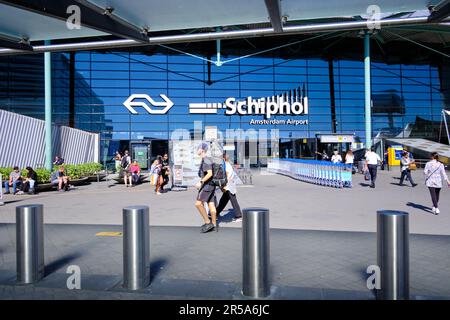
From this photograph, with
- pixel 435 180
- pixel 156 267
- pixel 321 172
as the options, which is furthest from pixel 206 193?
pixel 321 172

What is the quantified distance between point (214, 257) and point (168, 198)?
7.13m

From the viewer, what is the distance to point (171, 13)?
388 cm

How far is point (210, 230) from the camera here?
21.9ft

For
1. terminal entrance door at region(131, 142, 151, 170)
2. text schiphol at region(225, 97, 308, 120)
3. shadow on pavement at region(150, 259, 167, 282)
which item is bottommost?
shadow on pavement at region(150, 259, 167, 282)

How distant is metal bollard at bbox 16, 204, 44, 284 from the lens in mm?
4020

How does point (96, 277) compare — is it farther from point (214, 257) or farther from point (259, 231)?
point (259, 231)

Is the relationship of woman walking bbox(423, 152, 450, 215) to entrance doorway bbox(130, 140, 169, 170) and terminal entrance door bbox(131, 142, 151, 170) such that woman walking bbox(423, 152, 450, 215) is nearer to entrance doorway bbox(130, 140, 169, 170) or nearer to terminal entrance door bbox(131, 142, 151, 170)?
entrance doorway bbox(130, 140, 169, 170)

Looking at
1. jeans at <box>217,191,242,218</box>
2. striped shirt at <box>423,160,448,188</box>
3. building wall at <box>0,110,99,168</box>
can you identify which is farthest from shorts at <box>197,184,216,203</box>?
building wall at <box>0,110,99,168</box>

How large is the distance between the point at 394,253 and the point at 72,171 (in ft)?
56.3

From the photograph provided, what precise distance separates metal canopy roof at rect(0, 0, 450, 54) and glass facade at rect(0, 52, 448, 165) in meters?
26.0

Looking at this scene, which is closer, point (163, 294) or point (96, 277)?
point (163, 294)

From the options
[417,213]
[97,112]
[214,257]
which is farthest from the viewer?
[97,112]
